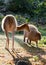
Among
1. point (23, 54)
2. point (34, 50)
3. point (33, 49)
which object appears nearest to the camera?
point (23, 54)

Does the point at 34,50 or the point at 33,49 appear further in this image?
the point at 33,49

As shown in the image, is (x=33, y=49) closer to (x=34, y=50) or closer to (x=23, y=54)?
(x=34, y=50)

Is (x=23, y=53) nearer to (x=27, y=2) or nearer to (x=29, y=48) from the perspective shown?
(x=29, y=48)

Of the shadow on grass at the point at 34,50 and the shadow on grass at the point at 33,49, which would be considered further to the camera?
the shadow on grass at the point at 33,49

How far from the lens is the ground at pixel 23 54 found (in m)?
7.81

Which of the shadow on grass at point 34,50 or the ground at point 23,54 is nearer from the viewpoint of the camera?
the ground at point 23,54

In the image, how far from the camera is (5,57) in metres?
8.27

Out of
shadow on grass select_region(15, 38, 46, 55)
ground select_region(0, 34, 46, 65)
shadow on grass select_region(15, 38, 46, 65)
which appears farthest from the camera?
shadow on grass select_region(15, 38, 46, 55)

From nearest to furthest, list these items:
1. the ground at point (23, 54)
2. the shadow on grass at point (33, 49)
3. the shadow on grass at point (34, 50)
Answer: the ground at point (23, 54), the shadow on grass at point (34, 50), the shadow on grass at point (33, 49)

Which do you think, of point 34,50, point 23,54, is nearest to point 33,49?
point 34,50

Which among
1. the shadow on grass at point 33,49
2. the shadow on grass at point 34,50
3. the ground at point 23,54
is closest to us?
the ground at point 23,54

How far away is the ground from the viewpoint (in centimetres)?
781

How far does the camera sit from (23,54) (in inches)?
347

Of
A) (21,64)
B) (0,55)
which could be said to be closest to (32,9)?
(0,55)
